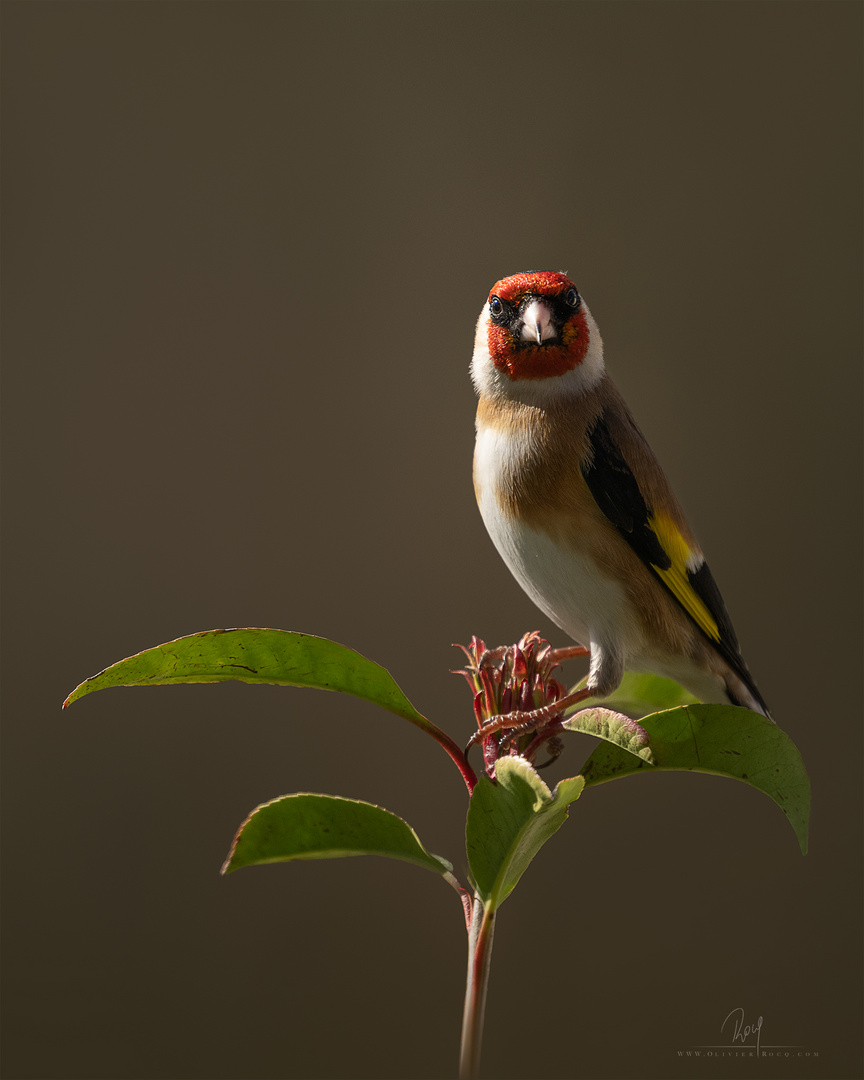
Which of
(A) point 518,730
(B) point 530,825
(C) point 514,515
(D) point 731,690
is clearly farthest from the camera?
(D) point 731,690

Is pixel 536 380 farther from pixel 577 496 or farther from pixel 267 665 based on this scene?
pixel 267 665

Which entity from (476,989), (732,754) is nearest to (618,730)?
(732,754)

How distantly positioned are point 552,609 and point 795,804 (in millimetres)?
311

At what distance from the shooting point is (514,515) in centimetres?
85

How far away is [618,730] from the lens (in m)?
0.63

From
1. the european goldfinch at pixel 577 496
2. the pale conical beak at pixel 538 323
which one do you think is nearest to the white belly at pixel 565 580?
the european goldfinch at pixel 577 496

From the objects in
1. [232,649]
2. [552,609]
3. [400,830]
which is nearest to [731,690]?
[552,609]

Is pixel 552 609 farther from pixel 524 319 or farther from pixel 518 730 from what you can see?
pixel 524 319

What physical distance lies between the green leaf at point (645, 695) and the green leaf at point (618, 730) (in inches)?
11.4

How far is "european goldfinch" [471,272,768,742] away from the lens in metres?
0.84

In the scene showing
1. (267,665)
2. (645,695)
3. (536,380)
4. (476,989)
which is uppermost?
(536,380)

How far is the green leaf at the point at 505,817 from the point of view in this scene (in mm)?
587

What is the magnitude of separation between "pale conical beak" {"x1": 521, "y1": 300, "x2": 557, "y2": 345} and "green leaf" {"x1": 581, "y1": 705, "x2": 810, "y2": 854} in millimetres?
388

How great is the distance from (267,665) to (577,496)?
35cm
